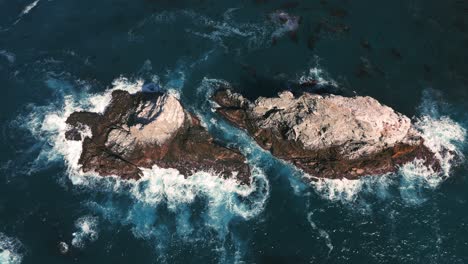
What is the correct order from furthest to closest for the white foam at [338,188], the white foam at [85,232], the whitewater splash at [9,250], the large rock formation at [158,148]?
the large rock formation at [158,148] < the white foam at [338,188] < the white foam at [85,232] < the whitewater splash at [9,250]

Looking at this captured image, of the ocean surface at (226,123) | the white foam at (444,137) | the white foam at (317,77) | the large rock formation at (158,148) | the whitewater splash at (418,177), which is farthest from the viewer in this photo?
the white foam at (317,77)

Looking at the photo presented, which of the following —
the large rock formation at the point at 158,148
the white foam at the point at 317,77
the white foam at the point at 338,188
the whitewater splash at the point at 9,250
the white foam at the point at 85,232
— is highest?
the white foam at the point at 317,77

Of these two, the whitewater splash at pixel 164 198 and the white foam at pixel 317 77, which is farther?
the white foam at pixel 317 77

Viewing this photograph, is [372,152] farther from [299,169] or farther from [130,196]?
[130,196]

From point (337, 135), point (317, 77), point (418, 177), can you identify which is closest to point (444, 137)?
point (418, 177)

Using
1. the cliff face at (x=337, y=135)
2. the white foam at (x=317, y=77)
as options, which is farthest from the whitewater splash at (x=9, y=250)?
the white foam at (x=317, y=77)

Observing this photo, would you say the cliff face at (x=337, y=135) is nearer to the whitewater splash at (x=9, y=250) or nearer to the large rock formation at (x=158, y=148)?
the large rock formation at (x=158, y=148)

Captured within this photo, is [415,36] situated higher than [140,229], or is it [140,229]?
[415,36]

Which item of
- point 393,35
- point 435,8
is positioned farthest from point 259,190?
point 435,8
